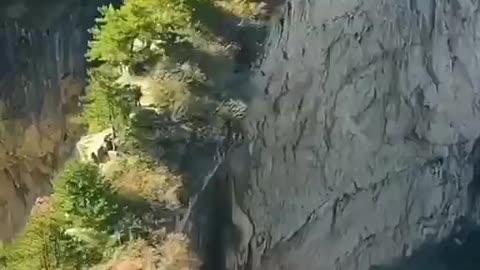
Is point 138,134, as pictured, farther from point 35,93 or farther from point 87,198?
point 35,93

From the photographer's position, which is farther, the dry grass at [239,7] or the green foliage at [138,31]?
the dry grass at [239,7]

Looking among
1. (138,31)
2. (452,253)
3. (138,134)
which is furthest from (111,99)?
(452,253)

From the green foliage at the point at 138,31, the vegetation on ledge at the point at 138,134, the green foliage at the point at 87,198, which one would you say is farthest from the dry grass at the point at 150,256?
the green foliage at the point at 138,31

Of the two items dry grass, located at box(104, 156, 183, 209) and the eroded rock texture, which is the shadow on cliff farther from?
dry grass, located at box(104, 156, 183, 209)

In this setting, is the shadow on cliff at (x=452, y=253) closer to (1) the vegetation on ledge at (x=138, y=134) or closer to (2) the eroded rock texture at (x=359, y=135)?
(2) the eroded rock texture at (x=359, y=135)

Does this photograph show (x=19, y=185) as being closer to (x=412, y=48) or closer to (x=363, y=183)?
(x=363, y=183)

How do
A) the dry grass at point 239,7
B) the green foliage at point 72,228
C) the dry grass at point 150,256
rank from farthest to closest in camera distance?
the dry grass at point 239,7
the dry grass at point 150,256
the green foliage at point 72,228

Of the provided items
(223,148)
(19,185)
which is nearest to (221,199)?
(223,148)
